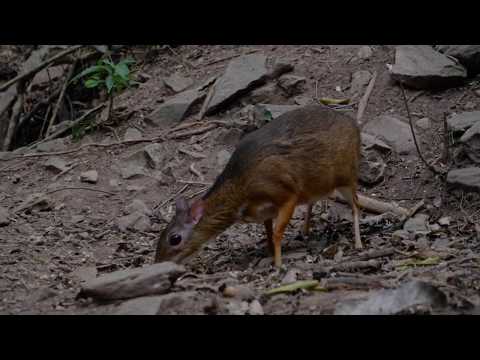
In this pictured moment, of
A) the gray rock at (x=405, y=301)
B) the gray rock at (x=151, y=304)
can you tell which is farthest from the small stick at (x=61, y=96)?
the gray rock at (x=405, y=301)

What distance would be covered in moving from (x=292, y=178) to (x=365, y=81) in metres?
3.28

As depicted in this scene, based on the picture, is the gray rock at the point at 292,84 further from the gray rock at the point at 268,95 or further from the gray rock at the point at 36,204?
the gray rock at the point at 36,204

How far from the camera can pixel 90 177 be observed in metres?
9.16

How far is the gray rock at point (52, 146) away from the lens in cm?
1018

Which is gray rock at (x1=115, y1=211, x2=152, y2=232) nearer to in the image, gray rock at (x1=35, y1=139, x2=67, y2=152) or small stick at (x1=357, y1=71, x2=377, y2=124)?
gray rock at (x1=35, y1=139, x2=67, y2=152)

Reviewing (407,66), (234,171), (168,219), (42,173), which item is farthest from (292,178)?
(42,173)

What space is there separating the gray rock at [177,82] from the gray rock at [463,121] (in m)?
3.94

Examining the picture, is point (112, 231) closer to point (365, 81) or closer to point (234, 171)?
point (234, 171)

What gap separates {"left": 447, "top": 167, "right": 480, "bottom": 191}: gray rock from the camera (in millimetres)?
7125

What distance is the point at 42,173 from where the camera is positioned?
957 centimetres

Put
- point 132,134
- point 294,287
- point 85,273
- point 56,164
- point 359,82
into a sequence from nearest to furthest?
point 294,287, point 85,273, point 56,164, point 359,82, point 132,134

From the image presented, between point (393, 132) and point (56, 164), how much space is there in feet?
14.4

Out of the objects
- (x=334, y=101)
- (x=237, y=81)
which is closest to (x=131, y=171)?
(x=237, y=81)

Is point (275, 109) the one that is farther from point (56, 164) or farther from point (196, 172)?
point (56, 164)
